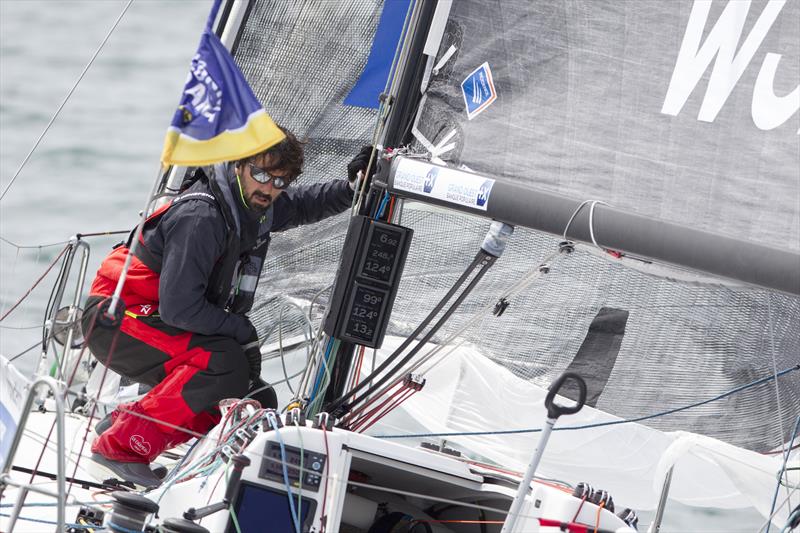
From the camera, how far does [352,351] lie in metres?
3.38

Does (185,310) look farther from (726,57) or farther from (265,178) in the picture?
(726,57)

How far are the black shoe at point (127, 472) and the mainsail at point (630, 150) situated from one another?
102 cm

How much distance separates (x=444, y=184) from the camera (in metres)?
3.00

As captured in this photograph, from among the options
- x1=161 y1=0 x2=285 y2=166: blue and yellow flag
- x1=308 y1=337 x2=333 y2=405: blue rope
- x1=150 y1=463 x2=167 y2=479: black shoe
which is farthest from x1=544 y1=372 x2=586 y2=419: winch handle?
x1=150 y1=463 x2=167 y2=479: black shoe

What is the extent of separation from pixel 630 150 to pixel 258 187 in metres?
1.05

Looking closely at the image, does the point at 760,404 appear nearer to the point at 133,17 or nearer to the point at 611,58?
the point at 611,58

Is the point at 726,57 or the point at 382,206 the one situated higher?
the point at 726,57

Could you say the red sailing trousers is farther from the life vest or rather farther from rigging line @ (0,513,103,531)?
rigging line @ (0,513,103,531)

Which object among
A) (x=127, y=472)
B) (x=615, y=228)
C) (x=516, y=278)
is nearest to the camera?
(x=615, y=228)

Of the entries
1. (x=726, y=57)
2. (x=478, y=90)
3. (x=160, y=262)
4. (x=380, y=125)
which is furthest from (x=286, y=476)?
(x=726, y=57)

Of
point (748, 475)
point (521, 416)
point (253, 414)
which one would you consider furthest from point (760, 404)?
point (253, 414)

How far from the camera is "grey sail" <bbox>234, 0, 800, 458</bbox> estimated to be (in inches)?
125

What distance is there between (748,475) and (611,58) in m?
1.30

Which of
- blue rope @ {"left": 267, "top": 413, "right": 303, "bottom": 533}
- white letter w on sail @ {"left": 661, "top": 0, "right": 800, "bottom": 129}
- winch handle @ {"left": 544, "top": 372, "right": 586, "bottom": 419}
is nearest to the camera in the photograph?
winch handle @ {"left": 544, "top": 372, "right": 586, "bottom": 419}
